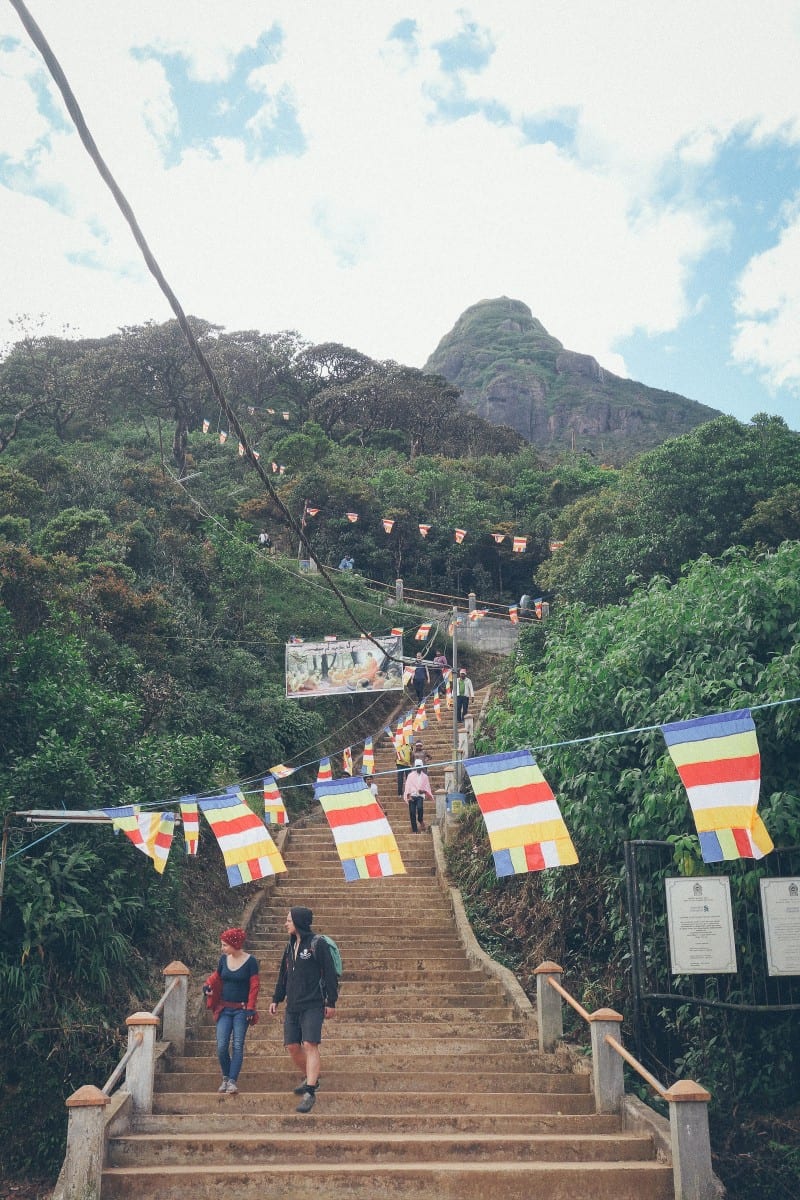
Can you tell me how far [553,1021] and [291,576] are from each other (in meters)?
21.9

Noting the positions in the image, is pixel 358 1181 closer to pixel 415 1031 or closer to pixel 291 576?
pixel 415 1031

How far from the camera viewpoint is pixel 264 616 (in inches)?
979

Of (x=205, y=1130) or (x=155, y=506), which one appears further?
(x=155, y=506)

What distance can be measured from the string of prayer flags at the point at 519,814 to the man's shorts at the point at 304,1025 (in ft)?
5.96

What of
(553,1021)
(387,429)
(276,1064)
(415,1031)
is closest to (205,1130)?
(276,1064)

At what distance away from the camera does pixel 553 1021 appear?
8.59 m

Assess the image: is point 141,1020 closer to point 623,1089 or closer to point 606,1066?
point 606,1066

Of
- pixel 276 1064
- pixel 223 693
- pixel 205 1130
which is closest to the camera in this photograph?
pixel 205 1130

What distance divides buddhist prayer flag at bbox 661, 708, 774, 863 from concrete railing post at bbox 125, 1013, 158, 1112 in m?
4.55

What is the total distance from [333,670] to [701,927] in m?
13.5

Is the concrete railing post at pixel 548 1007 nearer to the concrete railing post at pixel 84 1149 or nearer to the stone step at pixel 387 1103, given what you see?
the stone step at pixel 387 1103

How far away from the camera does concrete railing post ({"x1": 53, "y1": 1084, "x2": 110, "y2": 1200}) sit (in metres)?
5.95

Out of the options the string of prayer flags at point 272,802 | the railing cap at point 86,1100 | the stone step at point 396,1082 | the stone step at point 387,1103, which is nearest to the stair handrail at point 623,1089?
the stone step at point 387,1103

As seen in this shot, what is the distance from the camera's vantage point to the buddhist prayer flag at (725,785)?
6301 millimetres
